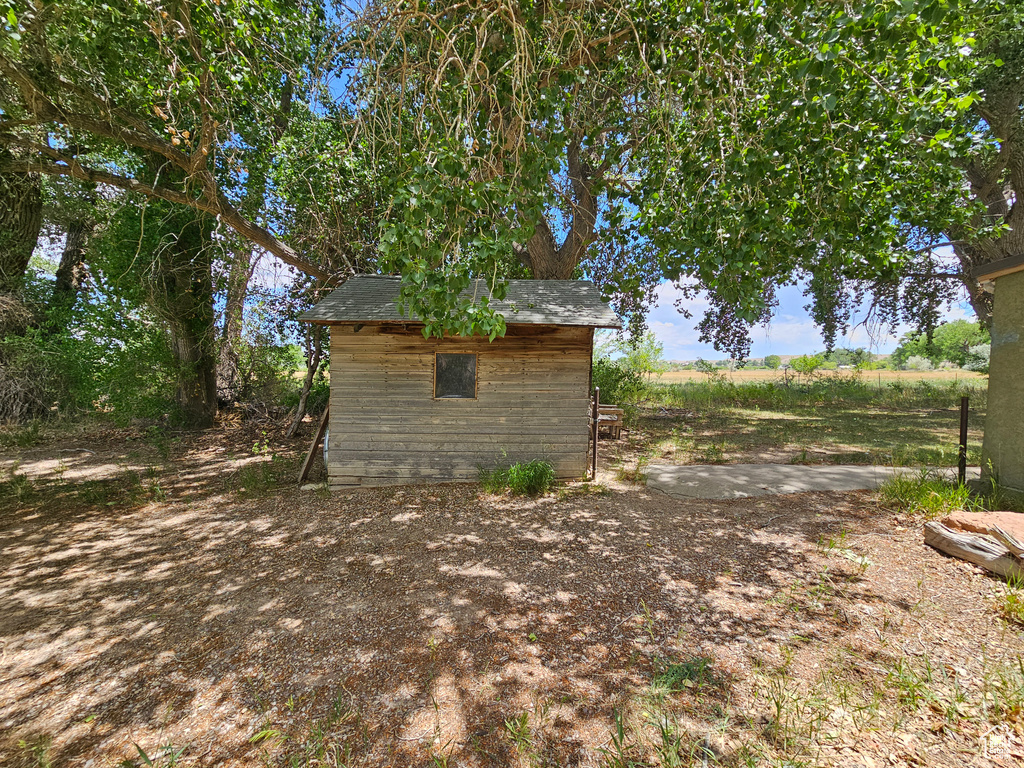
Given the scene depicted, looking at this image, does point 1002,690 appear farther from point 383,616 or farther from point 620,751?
point 383,616

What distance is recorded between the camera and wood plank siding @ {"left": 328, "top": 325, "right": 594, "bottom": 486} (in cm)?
733

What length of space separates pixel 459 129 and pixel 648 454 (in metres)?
8.07

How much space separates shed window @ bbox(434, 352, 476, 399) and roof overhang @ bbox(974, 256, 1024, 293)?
7.32 meters

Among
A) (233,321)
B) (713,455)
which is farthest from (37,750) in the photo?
(233,321)

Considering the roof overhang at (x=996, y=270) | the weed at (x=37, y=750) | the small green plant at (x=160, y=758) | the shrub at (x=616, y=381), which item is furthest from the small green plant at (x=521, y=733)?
the shrub at (x=616, y=381)

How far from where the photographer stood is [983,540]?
13.0 ft

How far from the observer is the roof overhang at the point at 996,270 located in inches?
193

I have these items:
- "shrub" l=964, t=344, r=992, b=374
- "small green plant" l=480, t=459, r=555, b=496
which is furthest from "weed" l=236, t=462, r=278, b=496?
"shrub" l=964, t=344, r=992, b=374

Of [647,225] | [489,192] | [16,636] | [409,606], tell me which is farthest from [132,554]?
[647,225]

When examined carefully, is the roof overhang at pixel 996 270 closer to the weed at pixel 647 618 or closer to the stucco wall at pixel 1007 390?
the stucco wall at pixel 1007 390

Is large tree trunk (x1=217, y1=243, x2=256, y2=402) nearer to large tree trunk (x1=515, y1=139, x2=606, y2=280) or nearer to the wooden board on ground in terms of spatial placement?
large tree trunk (x1=515, y1=139, x2=606, y2=280)

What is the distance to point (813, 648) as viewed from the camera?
121 inches

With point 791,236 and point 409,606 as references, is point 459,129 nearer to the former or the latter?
point 791,236

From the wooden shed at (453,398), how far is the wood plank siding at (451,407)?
18mm
